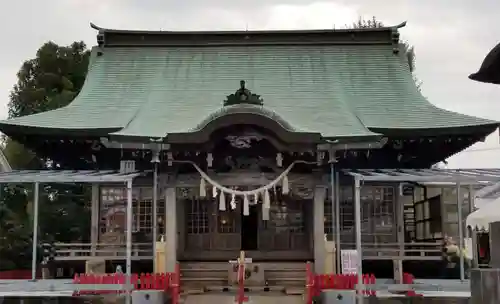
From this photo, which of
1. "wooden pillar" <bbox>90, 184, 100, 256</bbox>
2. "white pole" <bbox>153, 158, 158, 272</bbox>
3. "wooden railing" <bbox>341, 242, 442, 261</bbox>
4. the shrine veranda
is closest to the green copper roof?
the shrine veranda

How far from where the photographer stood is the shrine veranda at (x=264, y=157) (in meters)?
15.0

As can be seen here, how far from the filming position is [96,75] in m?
19.8

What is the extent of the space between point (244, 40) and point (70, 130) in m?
7.26

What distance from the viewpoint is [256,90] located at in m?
18.5

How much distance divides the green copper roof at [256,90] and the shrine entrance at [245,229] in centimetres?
272

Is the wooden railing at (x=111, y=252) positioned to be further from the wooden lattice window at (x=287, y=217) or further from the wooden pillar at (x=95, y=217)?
the wooden lattice window at (x=287, y=217)

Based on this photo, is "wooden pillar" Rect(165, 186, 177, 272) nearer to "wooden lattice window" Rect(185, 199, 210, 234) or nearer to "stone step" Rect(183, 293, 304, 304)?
"stone step" Rect(183, 293, 304, 304)

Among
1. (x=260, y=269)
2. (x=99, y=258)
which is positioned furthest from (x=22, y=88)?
(x=260, y=269)

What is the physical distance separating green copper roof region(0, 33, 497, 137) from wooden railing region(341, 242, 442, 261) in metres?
3.05

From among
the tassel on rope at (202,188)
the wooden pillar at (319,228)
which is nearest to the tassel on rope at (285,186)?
the wooden pillar at (319,228)

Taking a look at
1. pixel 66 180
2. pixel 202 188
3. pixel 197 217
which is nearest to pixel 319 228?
pixel 202 188

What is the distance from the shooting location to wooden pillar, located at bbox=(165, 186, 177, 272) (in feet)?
51.6

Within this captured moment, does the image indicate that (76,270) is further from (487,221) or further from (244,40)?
(487,221)

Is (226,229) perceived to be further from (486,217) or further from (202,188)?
(486,217)
